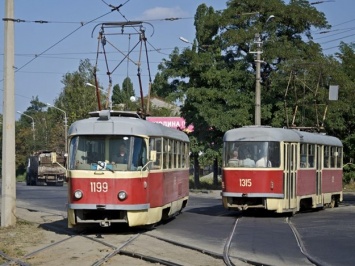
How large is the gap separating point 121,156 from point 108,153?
295 mm

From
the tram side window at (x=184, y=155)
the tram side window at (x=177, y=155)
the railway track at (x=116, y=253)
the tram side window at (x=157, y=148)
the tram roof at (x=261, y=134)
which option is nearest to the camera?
the railway track at (x=116, y=253)

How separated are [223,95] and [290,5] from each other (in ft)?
20.7

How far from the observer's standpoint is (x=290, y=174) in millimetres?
22719

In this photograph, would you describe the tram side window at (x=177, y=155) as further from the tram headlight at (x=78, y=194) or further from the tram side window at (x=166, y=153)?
the tram headlight at (x=78, y=194)

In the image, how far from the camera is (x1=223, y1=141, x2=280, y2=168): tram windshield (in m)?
22.1

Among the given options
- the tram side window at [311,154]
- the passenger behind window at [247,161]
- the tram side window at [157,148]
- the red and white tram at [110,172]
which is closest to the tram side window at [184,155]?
the passenger behind window at [247,161]

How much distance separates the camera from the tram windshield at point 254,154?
2211 cm

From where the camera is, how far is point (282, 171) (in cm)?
2209

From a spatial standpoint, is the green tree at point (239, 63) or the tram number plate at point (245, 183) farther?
the green tree at point (239, 63)

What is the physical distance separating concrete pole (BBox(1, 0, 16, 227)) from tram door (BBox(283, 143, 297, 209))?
813cm

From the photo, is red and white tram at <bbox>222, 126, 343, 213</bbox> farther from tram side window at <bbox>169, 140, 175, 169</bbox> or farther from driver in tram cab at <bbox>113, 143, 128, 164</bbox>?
driver in tram cab at <bbox>113, 143, 128, 164</bbox>

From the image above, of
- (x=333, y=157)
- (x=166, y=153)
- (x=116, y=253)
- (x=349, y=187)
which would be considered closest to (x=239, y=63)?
(x=349, y=187)

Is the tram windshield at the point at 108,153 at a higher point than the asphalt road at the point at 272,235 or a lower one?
higher

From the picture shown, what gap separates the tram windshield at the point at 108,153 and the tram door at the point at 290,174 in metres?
6.64
